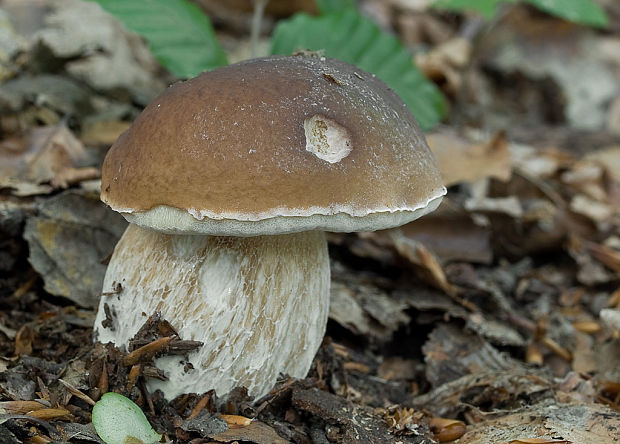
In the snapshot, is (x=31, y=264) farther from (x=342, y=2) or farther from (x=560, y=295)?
(x=342, y=2)

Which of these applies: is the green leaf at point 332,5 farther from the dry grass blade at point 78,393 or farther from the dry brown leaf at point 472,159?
the dry grass blade at point 78,393

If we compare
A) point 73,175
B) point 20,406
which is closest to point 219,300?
point 20,406

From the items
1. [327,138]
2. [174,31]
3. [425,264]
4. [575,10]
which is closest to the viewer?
[327,138]

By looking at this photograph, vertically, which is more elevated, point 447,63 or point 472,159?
point 472,159

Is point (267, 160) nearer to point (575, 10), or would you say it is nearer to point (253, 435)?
point (253, 435)

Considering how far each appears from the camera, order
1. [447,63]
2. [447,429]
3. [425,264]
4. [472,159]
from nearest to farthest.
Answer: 1. [447,429]
2. [425,264]
3. [472,159]
4. [447,63]

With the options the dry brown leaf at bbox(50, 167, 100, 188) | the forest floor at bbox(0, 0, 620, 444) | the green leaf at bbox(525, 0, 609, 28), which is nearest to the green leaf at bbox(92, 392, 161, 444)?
the forest floor at bbox(0, 0, 620, 444)

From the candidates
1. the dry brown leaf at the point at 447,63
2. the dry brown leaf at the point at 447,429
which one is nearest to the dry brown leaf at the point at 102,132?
the dry brown leaf at the point at 447,429
